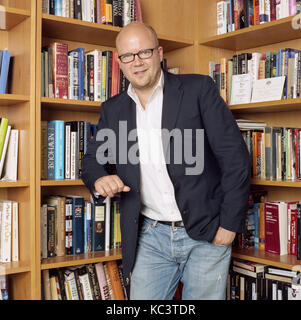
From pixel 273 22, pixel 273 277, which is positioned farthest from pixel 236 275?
pixel 273 22

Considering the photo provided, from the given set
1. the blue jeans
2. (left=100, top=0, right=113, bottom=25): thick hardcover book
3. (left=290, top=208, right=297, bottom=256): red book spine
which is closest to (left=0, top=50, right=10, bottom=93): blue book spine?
(left=100, top=0, right=113, bottom=25): thick hardcover book

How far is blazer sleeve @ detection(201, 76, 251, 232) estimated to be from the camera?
174 centimetres

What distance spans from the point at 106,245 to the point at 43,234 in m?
0.34

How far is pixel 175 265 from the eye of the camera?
192 cm

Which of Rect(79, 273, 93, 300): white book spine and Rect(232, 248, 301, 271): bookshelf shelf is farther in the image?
Rect(79, 273, 93, 300): white book spine

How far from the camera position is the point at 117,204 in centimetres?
238

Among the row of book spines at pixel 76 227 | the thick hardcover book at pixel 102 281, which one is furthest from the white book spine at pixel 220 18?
the thick hardcover book at pixel 102 281

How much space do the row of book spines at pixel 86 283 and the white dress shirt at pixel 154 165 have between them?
57cm

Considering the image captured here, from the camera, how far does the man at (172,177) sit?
5.81ft

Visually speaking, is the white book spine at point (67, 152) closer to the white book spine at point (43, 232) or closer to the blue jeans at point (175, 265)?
the white book spine at point (43, 232)

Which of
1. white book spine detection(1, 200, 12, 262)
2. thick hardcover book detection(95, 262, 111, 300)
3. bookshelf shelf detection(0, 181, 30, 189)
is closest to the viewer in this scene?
bookshelf shelf detection(0, 181, 30, 189)

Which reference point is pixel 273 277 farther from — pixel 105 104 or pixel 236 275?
pixel 105 104

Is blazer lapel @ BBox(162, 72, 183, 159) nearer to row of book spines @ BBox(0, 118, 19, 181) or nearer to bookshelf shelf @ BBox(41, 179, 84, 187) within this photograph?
bookshelf shelf @ BBox(41, 179, 84, 187)

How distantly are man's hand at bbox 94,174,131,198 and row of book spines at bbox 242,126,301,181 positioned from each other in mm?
828
